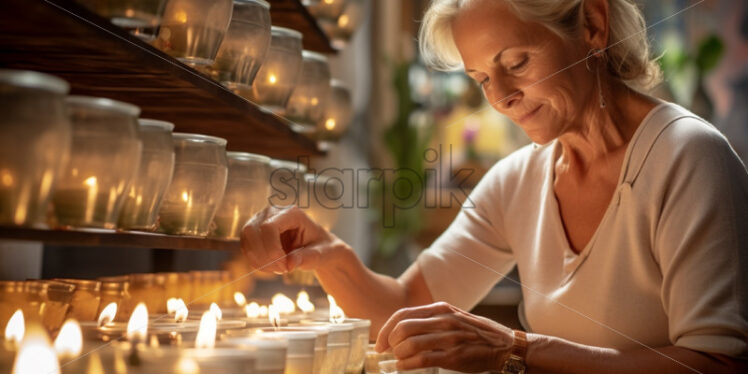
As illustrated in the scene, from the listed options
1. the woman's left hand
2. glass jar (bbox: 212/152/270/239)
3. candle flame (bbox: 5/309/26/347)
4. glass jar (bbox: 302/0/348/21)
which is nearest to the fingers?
the woman's left hand

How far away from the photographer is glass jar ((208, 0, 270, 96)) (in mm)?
1051

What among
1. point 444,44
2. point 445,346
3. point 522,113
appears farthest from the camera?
point 444,44

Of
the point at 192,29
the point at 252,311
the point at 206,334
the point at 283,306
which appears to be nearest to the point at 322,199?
the point at 283,306

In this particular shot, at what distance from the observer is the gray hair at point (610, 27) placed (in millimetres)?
1274

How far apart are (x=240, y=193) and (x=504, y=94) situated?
0.50 meters

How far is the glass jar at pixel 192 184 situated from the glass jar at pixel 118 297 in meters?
0.16

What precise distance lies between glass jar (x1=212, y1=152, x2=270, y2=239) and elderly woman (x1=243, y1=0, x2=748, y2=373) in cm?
4

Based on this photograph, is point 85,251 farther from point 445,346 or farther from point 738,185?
point 738,185

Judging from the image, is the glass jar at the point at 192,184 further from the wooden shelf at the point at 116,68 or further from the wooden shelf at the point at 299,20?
the wooden shelf at the point at 299,20

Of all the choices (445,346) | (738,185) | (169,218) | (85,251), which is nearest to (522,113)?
(738,185)

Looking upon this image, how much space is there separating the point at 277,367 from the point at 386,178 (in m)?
3.09

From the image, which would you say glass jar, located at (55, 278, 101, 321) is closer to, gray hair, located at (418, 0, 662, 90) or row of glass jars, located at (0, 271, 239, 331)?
row of glass jars, located at (0, 271, 239, 331)

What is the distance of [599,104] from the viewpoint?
138 cm

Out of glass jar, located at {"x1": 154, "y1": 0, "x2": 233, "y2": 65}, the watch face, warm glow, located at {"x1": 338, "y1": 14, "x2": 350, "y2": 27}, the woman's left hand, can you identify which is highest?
warm glow, located at {"x1": 338, "y1": 14, "x2": 350, "y2": 27}
